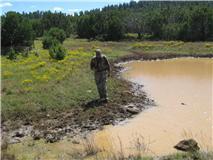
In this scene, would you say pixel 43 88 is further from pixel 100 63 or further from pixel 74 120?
pixel 74 120

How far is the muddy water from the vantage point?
11281 mm

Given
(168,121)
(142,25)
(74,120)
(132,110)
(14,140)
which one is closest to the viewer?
(14,140)

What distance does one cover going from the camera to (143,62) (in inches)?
1474

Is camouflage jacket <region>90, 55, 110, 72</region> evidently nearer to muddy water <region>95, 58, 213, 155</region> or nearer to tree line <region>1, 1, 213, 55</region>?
muddy water <region>95, 58, 213, 155</region>

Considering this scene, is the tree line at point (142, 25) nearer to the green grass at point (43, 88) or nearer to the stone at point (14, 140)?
the green grass at point (43, 88)

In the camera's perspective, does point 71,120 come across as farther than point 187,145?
Yes

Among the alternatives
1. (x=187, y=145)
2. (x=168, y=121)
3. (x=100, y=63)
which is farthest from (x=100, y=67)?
(x=187, y=145)

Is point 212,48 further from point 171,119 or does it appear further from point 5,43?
point 171,119

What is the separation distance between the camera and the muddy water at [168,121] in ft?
37.0

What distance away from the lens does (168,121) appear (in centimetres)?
1403

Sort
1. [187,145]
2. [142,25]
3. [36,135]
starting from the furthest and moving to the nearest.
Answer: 1. [142,25]
2. [36,135]
3. [187,145]

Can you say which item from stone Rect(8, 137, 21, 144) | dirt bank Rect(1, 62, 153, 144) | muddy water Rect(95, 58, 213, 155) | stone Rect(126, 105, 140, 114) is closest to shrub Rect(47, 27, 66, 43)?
muddy water Rect(95, 58, 213, 155)

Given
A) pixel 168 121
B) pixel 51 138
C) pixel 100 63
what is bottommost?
pixel 168 121

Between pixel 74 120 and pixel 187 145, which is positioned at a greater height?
pixel 187 145
